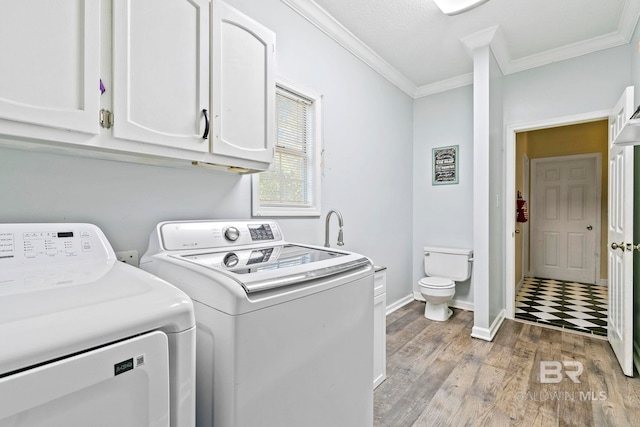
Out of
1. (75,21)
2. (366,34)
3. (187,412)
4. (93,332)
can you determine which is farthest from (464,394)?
(366,34)

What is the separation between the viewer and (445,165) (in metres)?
3.67

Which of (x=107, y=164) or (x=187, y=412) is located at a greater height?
(x=107, y=164)

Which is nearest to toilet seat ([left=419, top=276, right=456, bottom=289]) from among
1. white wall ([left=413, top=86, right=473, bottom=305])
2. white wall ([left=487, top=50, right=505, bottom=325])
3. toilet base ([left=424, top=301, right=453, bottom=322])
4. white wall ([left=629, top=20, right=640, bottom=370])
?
toilet base ([left=424, top=301, right=453, bottom=322])

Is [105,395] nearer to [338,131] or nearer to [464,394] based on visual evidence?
[464,394]

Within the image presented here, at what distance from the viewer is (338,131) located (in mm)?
2678

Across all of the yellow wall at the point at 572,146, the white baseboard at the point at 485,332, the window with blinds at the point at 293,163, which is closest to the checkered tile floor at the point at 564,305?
the yellow wall at the point at 572,146

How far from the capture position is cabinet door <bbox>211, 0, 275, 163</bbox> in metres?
1.37

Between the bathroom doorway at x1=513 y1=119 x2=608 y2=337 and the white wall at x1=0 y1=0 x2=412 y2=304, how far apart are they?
2029 millimetres

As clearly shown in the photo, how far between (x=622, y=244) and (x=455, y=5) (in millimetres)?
2107

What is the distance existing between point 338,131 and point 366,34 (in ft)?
3.01

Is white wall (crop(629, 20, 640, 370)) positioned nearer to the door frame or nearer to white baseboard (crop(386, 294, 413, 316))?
the door frame

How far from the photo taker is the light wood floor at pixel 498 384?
1720 millimetres

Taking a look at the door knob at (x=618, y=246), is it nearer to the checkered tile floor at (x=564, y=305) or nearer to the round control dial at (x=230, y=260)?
→ the checkered tile floor at (x=564, y=305)

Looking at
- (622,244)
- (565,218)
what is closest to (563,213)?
(565,218)
